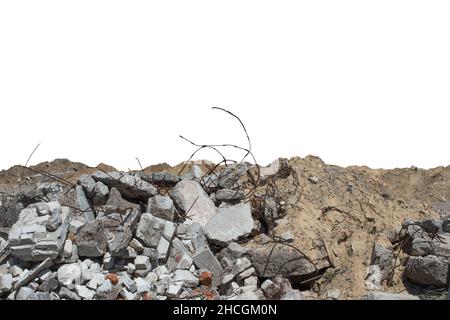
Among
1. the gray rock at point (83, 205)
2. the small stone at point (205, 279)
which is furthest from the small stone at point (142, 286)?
the gray rock at point (83, 205)

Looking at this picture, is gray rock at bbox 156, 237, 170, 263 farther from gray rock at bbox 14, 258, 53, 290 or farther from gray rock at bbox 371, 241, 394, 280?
gray rock at bbox 371, 241, 394, 280

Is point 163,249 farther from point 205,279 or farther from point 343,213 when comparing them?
point 343,213

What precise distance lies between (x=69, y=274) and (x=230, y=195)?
3.24m

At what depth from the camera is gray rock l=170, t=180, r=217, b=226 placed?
9.27 metres

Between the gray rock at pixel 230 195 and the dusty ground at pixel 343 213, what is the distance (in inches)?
33.2

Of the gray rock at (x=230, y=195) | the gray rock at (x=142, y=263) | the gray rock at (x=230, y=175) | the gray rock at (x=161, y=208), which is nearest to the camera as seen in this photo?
the gray rock at (x=142, y=263)

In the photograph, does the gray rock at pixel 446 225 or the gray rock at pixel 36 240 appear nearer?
the gray rock at pixel 36 240

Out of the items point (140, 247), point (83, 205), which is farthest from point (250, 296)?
point (83, 205)

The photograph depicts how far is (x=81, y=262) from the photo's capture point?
779 cm

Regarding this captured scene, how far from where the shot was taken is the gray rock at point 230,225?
8.72 meters

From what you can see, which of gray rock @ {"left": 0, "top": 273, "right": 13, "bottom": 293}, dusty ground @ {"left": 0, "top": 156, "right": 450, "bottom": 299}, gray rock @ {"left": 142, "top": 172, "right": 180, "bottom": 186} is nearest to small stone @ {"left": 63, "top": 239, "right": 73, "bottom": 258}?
gray rock @ {"left": 0, "top": 273, "right": 13, "bottom": 293}

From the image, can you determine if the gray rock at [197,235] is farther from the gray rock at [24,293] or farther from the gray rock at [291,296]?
the gray rock at [24,293]

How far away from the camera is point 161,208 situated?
8719mm
